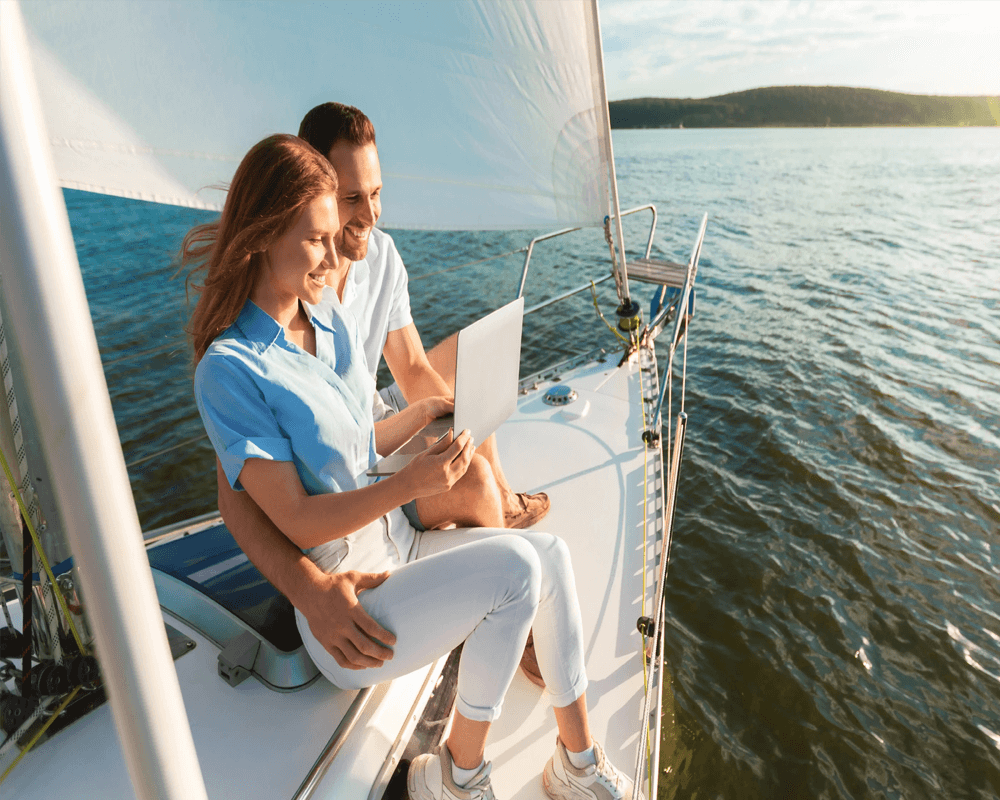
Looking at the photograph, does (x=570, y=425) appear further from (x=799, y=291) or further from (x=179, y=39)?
(x=799, y=291)

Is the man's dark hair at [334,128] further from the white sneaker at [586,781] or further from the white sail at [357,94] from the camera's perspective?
the white sneaker at [586,781]

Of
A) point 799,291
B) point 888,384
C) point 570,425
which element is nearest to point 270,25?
point 570,425

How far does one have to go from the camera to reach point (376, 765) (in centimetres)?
119

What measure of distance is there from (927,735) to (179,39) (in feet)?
10.8

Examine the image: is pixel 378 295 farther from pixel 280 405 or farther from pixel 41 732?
pixel 41 732

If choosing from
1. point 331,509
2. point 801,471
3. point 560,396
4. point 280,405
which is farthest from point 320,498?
point 801,471

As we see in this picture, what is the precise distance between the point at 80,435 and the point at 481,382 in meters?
1.00

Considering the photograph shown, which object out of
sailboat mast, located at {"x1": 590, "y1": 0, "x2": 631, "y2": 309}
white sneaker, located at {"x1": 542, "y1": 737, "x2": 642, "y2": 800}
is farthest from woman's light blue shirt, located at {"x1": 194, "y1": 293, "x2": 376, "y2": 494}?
sailboat mast, located at {"x1": 590, "y1": 0, "x2": 631, "y2": 309}

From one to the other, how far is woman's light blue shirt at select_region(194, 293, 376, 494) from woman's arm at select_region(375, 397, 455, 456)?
0.25m

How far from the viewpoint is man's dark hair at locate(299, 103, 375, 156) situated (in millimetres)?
1536

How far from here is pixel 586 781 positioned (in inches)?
51.9

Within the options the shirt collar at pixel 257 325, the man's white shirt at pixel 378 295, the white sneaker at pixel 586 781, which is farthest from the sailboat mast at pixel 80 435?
the man's white shirt at pixel 378 295

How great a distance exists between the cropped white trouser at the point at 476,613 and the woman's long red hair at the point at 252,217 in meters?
0.51

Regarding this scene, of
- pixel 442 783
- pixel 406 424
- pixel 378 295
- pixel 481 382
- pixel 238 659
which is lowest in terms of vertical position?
pixel 442 783
